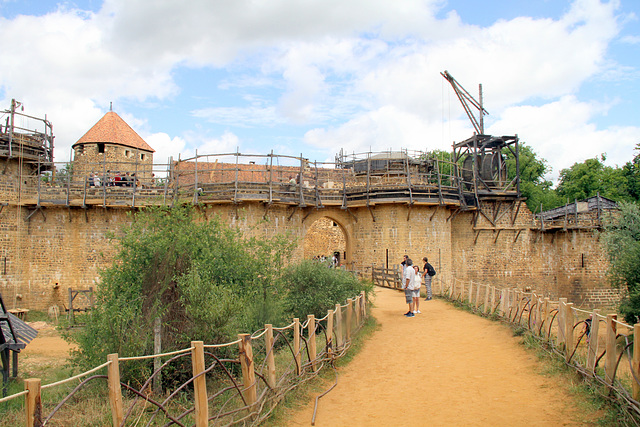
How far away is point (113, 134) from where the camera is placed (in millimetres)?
30594

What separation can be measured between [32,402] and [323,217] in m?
18.2

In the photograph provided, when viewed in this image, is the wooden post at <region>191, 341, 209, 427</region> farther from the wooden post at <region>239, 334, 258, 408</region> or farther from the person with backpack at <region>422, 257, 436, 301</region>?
the person with backpack at <region>422, 257, 436, 301</region>

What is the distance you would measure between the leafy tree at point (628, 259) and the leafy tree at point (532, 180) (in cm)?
1947

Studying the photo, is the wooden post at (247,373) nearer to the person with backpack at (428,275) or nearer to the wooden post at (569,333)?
the wooden post at (569,333)

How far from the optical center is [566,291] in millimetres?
26188

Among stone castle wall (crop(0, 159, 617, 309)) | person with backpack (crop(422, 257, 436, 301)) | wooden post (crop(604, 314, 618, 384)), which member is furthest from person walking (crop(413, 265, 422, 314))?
wooden post (crop(604, 314, 618, 384))

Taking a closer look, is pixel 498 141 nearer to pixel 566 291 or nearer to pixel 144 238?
pixel 566 291

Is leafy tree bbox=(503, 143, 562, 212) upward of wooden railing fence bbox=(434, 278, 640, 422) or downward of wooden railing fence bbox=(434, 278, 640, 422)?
upward

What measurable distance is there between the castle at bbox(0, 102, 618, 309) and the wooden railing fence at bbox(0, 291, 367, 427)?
8.14 metres

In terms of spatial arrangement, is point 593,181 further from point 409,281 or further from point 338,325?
point 338,325

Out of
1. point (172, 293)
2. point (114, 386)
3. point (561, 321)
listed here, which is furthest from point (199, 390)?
point (561, 321)

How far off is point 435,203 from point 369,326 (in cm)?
1020

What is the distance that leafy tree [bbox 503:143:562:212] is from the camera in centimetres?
4125

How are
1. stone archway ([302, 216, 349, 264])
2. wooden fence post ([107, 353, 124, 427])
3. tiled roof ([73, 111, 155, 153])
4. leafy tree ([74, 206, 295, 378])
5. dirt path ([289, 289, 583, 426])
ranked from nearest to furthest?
1. wooden fence post ([107, 353, 124, 427])
2. dirt path ([289, 289, 583, 426])
3. leafy tree ([74, 206, 295, 378])
4. tiled roof ([73, 111, 155, 153])
5. stone archway ([302, 216, 349, 264])
